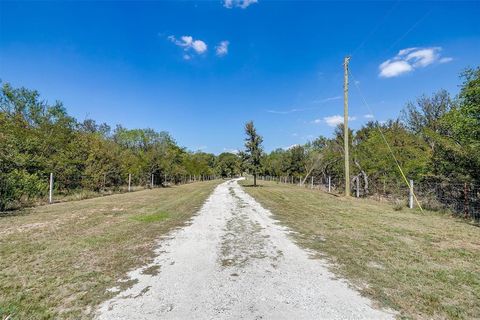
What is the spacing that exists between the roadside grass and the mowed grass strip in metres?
3.54

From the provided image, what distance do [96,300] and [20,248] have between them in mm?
3426

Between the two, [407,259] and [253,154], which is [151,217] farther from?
[253,154]

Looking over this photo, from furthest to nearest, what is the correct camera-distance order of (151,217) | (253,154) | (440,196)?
1. (253,154)
2. (440,196)
3. (151,217)

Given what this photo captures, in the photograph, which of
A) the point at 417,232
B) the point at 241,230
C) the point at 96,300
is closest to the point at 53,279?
the point at 96,300

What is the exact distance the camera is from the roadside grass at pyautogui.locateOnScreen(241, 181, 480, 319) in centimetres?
304

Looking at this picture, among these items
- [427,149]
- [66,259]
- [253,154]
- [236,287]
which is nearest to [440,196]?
[427,149]

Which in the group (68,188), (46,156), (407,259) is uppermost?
(46,156)

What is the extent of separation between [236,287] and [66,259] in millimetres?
3275

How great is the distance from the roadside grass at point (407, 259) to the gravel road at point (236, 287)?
401mm

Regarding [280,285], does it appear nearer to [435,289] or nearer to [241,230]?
[435,289]

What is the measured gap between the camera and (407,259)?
4594 millimetres

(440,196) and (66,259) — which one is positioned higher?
(440,196)

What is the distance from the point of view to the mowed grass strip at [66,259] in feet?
9.64

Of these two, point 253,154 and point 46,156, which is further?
point 253,154
